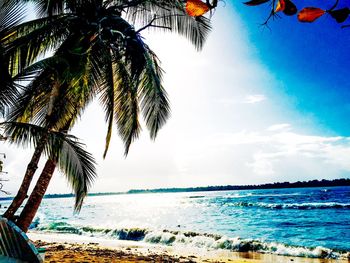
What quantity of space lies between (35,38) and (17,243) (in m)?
3.57

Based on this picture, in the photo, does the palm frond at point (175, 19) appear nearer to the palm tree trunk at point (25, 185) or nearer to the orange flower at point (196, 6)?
the palm tree trunk at point (25, 185)

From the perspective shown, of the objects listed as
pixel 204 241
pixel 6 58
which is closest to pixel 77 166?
pixel 6 58

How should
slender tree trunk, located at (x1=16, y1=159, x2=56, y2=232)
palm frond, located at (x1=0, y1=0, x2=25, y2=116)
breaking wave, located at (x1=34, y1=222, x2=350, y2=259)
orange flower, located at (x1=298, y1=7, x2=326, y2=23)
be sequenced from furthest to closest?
breaking wave, located at (x1=34, y1=222, x2=350, y2=259)
slender tree trunk, located at (x1=16, y1=159, x2=56, y2=232)
palm frond, located at (x1=0, y1=0, x2=25, y2=116)
orange flower, located at (x1=298, y1=7, x2=326, y2=23)

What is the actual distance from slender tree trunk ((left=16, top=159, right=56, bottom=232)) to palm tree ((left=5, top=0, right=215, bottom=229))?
0.60 m

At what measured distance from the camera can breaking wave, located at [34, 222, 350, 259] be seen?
520 inches

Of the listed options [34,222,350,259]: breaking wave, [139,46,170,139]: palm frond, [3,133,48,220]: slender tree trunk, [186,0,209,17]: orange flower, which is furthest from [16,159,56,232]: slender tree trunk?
[34,222,350,259]: breaking wave

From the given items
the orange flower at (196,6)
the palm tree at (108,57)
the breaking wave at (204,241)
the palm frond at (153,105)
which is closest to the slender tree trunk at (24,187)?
the palm tree at (108,57)

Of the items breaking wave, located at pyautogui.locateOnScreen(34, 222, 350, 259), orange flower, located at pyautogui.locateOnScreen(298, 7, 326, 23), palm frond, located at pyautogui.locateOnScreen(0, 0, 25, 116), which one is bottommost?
breaking wave, located at pyautogui.locateOnScreen(34, 222, 350, 259)

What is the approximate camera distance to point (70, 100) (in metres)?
6.05

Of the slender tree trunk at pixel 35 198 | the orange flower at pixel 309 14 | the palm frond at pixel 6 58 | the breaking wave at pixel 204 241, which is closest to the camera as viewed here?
the orange flower at pixel 309 14

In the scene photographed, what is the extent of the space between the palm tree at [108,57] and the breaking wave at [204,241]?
8.71m

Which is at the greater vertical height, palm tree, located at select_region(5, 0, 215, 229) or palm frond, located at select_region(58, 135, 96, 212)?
palm tree, located at select_region(5, 0, 215, 229)

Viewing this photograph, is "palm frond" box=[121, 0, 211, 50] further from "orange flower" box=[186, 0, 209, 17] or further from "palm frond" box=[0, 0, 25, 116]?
"orange flower" box=[186, 0, 209, 17]

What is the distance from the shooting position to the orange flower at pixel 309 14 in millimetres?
924
